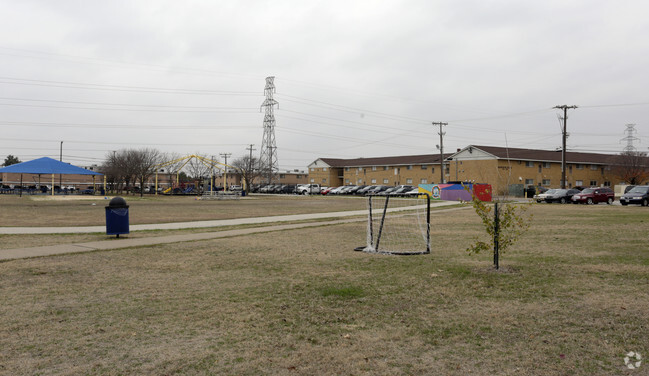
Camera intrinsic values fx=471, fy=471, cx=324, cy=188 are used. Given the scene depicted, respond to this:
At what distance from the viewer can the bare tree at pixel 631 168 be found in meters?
81.0

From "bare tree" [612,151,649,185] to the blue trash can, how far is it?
285ft

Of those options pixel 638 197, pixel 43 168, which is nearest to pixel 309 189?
pixel 43 168

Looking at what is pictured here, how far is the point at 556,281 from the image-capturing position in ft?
27.0

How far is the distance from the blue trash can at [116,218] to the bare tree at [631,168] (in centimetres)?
8700

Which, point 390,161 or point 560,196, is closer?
point 560,196

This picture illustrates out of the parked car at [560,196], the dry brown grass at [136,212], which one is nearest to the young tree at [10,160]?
the dry brown grass at [136,212]

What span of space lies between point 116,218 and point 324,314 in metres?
10.8

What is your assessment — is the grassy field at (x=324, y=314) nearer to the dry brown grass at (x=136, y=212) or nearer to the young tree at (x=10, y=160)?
the dry brown grass at (x=136, y=212)

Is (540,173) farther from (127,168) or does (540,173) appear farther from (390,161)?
(127,168)

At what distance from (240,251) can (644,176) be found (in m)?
90.2

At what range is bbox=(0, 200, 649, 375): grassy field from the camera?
4.69m

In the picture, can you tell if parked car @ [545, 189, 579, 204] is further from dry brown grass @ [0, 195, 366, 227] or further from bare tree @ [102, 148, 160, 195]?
bare tree @ [102, 148, 160, 195]

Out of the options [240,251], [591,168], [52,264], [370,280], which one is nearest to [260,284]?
[370,280]

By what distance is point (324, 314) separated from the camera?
6340 millimetres
